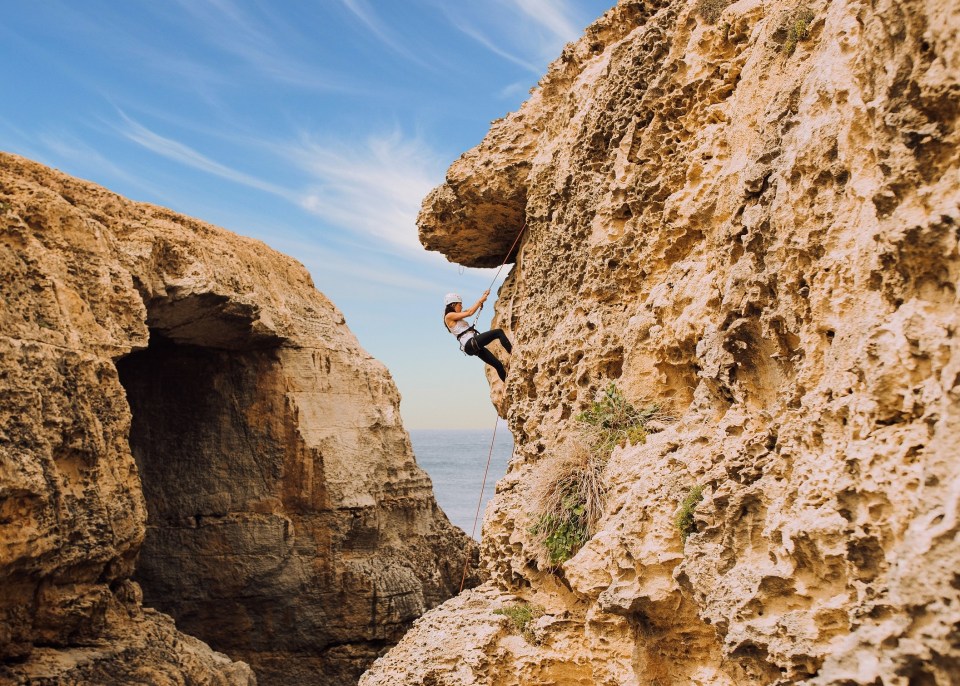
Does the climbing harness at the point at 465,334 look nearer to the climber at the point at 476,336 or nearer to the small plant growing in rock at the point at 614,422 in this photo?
the climber at the point at 476,336

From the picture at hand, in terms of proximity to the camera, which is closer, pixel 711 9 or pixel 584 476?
pixel 584 476

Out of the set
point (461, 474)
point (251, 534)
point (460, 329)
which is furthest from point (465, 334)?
point (461, 474)

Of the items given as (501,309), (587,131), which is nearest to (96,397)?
(501,309)

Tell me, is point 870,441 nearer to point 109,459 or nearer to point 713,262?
point 713,262

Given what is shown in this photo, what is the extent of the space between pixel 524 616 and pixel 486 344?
3.32 metres

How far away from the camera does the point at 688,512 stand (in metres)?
4.51

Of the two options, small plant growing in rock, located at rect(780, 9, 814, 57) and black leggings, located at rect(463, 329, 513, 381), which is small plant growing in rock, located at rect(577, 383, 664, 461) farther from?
black leggings, located at rect(463, 329, 513, 381)

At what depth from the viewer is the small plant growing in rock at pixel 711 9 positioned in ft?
20.7

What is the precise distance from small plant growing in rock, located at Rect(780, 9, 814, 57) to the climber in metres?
4.24

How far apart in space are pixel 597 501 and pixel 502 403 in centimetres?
281

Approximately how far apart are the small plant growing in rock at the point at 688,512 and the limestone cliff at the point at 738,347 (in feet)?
0.05

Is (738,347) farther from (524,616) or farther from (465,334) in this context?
(465,334)

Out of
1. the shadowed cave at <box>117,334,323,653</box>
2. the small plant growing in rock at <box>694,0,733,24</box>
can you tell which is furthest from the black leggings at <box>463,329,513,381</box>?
the shadowed cave at <box>117,334,323,653</box>

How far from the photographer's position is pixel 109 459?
9.86 meters
